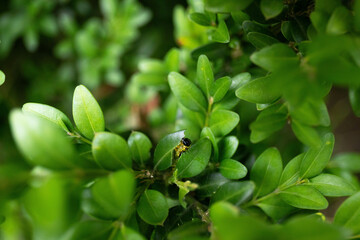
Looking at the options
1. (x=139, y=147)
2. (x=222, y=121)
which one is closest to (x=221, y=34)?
(x=222, y=121)

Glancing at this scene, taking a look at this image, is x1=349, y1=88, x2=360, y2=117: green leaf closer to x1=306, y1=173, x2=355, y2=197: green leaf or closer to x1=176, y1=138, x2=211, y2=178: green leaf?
x1=306, y1=173, x2=355, y2=197: green leaf

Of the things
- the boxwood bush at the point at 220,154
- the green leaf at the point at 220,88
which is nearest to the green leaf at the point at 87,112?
the boxwood bush at the point at 220,154

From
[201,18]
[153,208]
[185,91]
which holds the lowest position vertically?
[153,208]

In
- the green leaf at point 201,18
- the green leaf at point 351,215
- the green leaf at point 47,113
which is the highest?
the green leaf at point 201,18

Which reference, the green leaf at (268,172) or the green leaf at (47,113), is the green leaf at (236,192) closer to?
the green leaf at (268,172)

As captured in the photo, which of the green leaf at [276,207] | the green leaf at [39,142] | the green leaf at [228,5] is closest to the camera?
the green leaf at [39,142]

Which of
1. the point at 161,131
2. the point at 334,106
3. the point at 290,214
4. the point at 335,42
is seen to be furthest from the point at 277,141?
the point at 335,42

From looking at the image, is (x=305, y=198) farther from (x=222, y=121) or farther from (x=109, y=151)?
(x=109, y=151)

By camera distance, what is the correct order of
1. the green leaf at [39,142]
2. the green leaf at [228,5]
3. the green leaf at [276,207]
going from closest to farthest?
the green leaf at [39,142], the green leaf at [228,5], the green leaf at [276,207]
